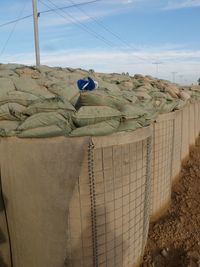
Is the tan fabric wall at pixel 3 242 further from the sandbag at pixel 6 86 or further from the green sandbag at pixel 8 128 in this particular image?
the sandbag at pixel 6 86

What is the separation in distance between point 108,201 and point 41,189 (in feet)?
2.03

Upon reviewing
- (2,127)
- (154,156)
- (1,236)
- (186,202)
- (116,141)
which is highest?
(2,127)

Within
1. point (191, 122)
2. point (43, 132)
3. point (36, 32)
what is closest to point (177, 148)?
point (191, 122)

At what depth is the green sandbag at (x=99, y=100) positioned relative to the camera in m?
3.09

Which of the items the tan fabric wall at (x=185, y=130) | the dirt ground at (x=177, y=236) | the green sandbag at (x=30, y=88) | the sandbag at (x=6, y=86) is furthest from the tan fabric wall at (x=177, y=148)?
the sandbag at (x=6, y=86)

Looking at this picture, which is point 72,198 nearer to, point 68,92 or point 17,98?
point 17,98

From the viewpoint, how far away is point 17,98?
312 centimetres

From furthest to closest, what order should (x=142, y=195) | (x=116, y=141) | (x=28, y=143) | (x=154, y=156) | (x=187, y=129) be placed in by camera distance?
(x=187, y=129)
(x=154, y=156)
(x=142, y=195)
(x=116, y=141)
(x=28, y=143)

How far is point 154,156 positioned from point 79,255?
1.70 meters

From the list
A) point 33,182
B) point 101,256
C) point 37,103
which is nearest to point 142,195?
point 101,256

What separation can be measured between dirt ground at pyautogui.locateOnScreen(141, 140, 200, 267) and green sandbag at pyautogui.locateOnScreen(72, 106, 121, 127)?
1894 mm

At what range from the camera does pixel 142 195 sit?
3422 mm

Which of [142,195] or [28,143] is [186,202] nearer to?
[142,195]

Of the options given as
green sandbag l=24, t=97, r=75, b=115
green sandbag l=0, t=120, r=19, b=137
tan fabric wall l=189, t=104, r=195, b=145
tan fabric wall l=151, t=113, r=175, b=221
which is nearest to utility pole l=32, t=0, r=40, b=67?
tan fabric wall l=189, t=104, r=195, b=145
